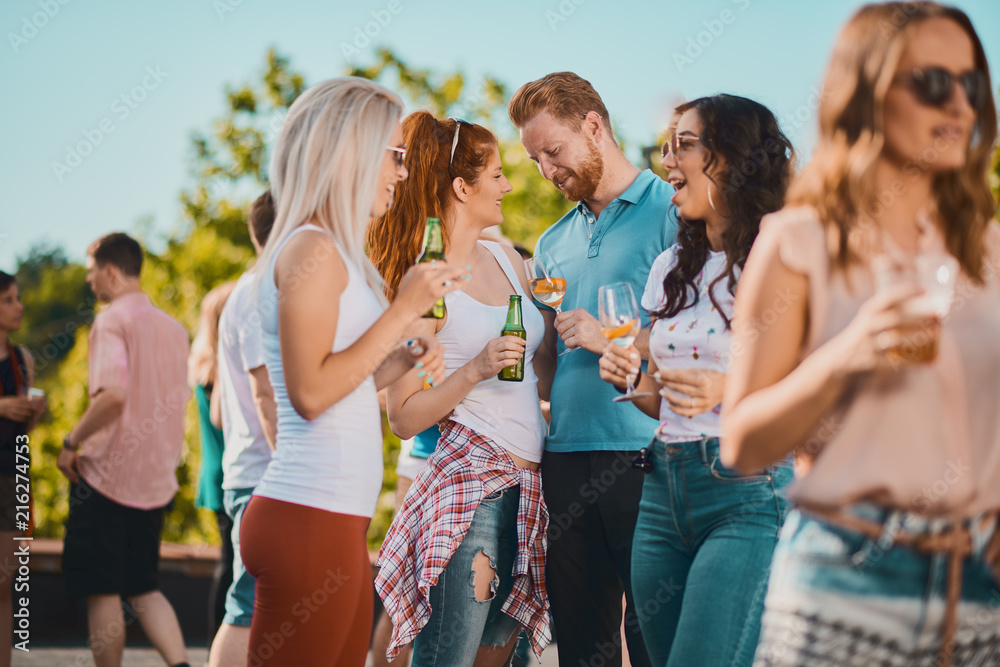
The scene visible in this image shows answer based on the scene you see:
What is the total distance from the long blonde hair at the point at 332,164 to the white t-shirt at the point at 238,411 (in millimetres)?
1599

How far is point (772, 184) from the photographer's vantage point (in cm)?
268

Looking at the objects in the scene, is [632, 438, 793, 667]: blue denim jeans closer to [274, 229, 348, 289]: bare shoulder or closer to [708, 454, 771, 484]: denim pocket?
[708, 454, 771, 484]: denim pocket

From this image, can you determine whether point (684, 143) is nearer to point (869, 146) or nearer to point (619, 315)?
point (619, 315)

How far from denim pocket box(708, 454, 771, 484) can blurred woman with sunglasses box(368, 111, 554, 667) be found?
80 cm

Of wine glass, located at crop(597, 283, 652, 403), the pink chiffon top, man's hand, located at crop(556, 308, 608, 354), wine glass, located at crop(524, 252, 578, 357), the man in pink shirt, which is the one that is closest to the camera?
the pink chiffon top

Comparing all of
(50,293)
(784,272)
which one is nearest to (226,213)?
(784,272)

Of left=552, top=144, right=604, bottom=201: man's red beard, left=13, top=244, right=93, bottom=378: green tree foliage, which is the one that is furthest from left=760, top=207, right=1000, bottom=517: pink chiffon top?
left=13, top=244, right=93, bottom=378: green tree foliage

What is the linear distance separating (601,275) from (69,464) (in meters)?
3.31

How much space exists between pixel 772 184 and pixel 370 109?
1.22 m

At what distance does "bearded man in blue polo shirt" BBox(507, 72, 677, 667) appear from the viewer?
310 cm

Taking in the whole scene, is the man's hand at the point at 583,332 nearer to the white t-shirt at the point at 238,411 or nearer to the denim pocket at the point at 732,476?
the denim pocket at the point at 732,476

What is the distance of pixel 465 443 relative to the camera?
311 cm

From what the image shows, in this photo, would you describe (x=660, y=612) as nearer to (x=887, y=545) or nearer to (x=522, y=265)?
(x=887, y=545)

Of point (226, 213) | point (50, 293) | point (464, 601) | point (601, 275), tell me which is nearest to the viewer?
point (464, 601)
